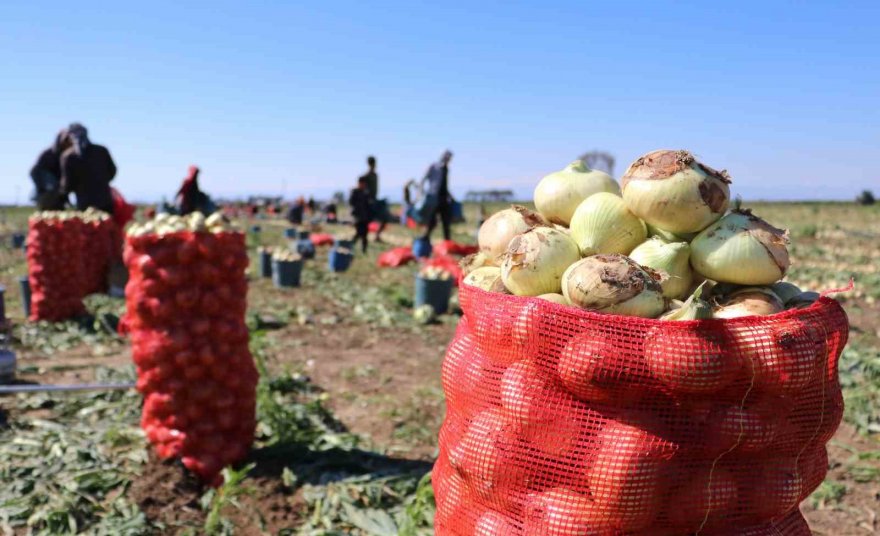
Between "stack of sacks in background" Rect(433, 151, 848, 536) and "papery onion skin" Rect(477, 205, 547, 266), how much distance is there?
23 centimetres

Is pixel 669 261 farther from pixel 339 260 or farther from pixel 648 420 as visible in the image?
pixel 339 260

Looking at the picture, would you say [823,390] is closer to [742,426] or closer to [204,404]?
[742,426]

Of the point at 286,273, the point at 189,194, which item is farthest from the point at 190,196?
the point at 286,273

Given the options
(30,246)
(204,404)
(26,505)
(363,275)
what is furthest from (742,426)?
(363,275)

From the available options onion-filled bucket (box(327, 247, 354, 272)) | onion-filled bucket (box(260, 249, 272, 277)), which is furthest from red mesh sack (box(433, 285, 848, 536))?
onion-filled bucket (box(327, 247, 354, 272))

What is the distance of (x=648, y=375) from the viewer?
2.01m

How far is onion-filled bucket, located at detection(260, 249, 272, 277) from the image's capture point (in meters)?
13.3

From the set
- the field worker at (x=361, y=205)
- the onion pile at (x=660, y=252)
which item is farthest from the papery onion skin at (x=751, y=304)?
the field worker at (x=361, y=205)

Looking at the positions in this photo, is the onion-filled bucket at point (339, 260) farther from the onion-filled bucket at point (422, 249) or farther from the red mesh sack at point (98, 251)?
the red mesh sack at point (98, 251)

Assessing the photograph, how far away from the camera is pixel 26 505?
12.5 feet

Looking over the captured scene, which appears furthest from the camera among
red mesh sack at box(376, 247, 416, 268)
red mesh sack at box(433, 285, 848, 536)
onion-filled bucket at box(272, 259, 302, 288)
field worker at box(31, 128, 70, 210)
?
red mesh sack at box(376, 247, 416, 268)

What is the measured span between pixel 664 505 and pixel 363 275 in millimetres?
11833

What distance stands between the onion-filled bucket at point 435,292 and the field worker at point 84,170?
4837mm

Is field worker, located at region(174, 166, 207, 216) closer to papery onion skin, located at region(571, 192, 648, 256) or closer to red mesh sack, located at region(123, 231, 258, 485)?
red mesh sack, located at region(123, 231, 258, 485)
